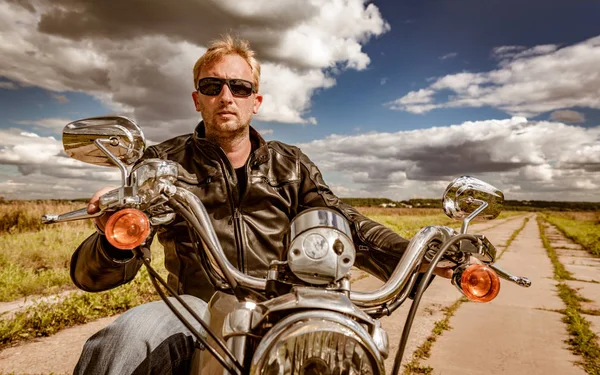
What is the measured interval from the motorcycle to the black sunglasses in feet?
3.19

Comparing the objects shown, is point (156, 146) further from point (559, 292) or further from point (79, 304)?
point (559, 292)

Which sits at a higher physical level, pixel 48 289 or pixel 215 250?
pixel 215 250

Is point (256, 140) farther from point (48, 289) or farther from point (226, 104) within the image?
point (48, 289)

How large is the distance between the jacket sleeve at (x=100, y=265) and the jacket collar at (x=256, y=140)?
2.79ft

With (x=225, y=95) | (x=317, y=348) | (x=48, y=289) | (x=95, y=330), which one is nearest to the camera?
(x=317, y=348)

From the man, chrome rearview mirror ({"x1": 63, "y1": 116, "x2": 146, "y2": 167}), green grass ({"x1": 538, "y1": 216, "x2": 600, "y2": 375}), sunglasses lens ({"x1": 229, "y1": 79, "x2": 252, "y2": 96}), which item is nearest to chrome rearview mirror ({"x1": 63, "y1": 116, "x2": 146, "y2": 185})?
chrome rearview mirror ({"x1": 63, "y1": 116, "x2": 146, "y2": 167})

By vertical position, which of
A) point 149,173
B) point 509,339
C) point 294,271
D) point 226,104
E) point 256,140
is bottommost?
point 509,339

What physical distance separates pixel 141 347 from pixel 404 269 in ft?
2.34

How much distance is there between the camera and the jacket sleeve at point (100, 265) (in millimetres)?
1185

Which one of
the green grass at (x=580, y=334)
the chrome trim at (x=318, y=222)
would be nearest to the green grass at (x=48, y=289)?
the chrome trim at (x=318, y=222)

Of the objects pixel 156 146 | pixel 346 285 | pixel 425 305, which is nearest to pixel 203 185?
pixel 156 146

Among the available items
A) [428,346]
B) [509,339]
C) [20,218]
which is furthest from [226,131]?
[20,218]

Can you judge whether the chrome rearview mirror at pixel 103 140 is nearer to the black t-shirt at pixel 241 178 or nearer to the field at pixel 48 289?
the black t-shirt at pixel 241 178

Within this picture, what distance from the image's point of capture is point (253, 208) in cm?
196
